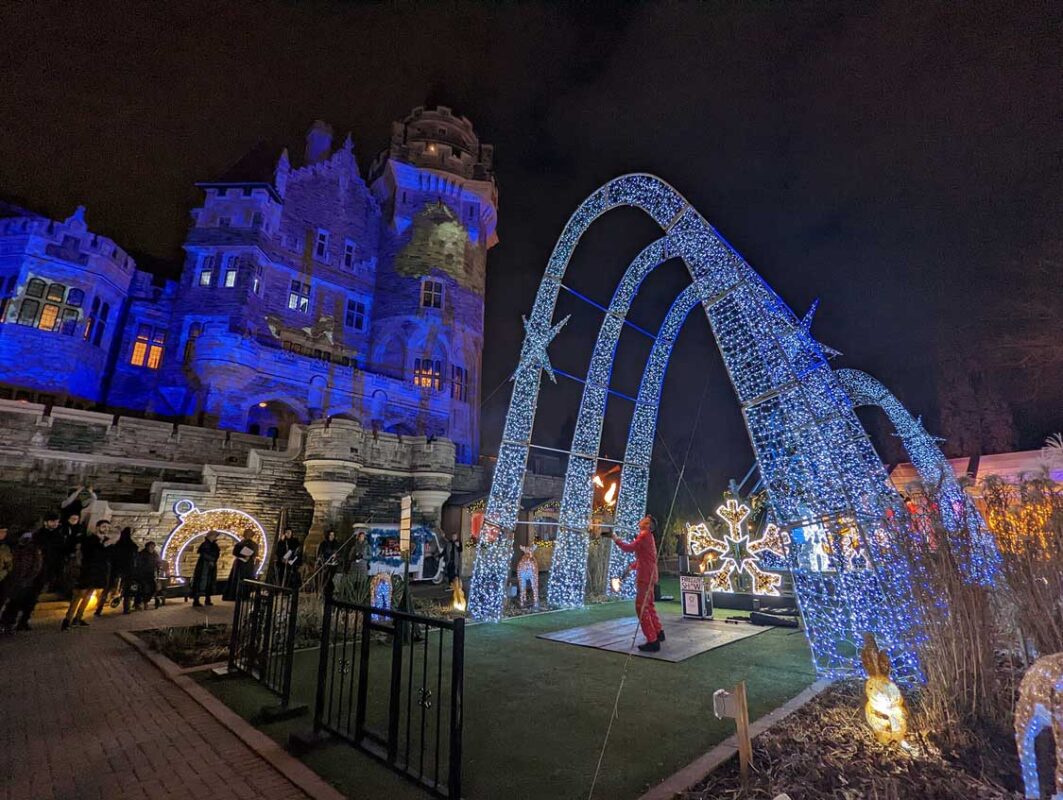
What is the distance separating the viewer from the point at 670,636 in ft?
27.2

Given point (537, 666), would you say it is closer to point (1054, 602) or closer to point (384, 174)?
point (1054, 602)

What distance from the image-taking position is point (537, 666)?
638cm

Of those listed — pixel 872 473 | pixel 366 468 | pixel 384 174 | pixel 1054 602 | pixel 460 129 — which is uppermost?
pixel 460 129

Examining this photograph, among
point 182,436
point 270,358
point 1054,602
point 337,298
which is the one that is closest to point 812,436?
point 1054,602

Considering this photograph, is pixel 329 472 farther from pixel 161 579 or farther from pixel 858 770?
pixel 858 770

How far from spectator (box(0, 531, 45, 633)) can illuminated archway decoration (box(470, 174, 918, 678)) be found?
7.58 metres

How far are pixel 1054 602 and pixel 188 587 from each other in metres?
16.7

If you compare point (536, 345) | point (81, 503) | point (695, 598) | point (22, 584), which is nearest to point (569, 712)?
point (695, 598)

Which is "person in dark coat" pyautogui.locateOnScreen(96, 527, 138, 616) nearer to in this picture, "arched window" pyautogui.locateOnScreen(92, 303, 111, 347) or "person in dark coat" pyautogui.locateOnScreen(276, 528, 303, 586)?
"person in dark coat" pyautogui.locateOnScreen(276, 528, 303, 586)

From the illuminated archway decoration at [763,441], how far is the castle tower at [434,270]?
16250mm

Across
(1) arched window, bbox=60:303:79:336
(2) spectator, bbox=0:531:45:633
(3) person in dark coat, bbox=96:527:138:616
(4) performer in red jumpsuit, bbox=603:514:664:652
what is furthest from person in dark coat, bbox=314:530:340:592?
(1) arched window, bbox=60:303:79:336

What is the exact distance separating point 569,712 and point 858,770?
249 centimetres

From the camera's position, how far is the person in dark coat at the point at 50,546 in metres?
8.34

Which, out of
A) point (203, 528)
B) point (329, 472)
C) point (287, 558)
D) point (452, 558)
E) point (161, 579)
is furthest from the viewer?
point (452, 558)
